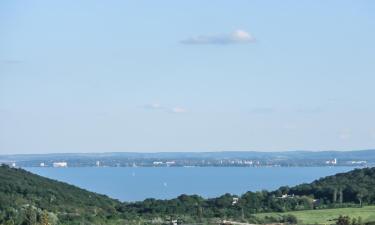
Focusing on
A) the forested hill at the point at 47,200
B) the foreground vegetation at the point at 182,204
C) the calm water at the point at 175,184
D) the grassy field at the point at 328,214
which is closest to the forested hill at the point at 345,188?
the foreground vegetation at the point at 182,204

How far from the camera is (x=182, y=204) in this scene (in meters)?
61.8

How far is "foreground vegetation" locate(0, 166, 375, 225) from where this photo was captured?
5156 centimetres

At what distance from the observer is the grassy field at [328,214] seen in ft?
159

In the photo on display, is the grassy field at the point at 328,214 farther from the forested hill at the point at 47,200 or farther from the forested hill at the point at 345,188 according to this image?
the forested hill at the point at 47,200

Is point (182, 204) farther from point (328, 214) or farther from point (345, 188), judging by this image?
point (328, 214)

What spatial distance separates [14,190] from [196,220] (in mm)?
13725

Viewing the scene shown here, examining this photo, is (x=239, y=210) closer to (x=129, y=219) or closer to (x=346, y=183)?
(x=129, y=219)

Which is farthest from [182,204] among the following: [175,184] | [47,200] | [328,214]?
[175,184]

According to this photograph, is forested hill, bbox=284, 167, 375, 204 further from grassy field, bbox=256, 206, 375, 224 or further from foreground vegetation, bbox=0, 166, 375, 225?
grassy field, bbox=256, 206, 375, 224

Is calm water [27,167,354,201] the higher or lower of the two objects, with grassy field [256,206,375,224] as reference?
higher

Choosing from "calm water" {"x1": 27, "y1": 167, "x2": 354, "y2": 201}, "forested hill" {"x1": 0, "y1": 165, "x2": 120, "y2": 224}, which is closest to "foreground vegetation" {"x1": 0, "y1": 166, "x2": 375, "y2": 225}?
"forested hill" {"x1": 0, "y1": 165, "x2": 120, "y2": 224}

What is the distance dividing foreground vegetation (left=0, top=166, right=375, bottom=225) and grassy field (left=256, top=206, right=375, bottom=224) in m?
0.05

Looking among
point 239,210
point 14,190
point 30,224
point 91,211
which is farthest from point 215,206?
point 30,224

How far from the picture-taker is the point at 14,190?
59750mm
